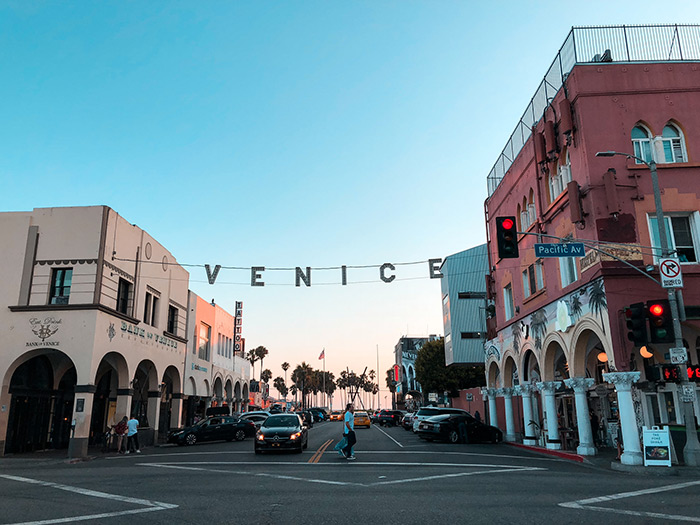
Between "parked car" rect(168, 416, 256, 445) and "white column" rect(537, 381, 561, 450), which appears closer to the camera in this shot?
"white column" rect(537, 381, 561, 450)

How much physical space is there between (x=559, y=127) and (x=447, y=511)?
17317 millimetres

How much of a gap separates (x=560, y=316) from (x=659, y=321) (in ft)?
21.5

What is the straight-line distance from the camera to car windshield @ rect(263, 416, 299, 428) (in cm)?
2191

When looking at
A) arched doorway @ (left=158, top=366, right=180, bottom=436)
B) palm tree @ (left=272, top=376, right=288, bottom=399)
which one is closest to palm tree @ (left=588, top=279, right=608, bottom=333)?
Result: arched doorway @ (left=158, top=366, right=180, bottom=436)

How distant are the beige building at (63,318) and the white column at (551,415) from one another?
18.9 metres

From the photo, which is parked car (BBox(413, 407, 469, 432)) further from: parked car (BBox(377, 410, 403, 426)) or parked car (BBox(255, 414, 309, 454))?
parked car (BBox(377, 410, 403, 426))

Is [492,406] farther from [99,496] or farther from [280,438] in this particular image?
[99,496]

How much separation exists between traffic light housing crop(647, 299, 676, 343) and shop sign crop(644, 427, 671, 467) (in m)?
2.80

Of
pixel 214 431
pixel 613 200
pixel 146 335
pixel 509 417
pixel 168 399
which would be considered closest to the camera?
pixel 613 200

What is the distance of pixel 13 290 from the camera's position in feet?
78.9

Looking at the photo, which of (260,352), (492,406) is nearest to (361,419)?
(492,406)

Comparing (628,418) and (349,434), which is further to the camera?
(349,434)

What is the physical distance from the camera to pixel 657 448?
16.2 metres

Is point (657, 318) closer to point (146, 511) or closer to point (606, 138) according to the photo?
point (606, 138)
